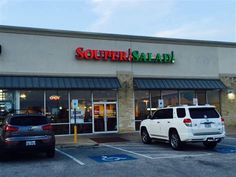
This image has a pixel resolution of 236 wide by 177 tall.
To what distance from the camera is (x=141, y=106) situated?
22.2 m

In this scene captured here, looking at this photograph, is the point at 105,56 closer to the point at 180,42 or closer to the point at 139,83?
the point at 139,83

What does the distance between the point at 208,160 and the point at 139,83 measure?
11659 millimetres

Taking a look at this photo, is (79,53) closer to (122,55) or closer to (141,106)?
(122,55)

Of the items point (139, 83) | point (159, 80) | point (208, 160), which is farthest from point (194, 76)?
point (208, 160)

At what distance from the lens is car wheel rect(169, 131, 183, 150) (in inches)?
499

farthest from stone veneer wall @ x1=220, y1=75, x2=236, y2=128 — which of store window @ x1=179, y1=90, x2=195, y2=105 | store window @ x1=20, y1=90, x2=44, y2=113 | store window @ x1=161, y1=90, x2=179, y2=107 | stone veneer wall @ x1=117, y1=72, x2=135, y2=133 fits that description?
store window @ x1=20, y1=90, x2=44, y2=113

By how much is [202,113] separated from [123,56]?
10049 millimetres

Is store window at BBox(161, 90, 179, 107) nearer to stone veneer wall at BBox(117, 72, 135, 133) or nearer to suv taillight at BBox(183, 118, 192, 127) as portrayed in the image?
stone veneer wall at BBox(117, 72, 135, 133)

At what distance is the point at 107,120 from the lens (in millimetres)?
21250

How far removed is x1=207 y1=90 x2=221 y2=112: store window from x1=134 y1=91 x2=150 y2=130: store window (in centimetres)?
543

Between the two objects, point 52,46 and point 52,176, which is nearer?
point 52,176

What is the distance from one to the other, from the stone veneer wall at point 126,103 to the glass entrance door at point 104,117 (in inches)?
17.1

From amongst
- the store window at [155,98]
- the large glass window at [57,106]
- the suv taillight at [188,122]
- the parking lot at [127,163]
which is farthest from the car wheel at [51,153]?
the store window at [155,98]

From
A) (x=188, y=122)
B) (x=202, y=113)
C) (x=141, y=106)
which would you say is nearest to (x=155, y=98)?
(x=141, y=106)
